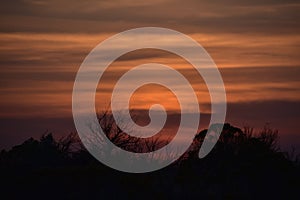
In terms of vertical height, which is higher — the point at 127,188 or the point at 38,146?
the point at 38,146

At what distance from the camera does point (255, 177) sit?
56.5 metres

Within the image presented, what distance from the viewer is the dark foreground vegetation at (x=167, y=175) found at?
50969 millimetres

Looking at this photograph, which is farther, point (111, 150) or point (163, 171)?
point (111, 150)

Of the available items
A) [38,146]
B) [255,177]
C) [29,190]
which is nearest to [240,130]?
[255,177]

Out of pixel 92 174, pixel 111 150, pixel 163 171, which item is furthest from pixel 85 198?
pixel 111 150

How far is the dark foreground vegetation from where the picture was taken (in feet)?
167

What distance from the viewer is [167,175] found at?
5394 cm

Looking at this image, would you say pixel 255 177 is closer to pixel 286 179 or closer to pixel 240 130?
pixel 286 179

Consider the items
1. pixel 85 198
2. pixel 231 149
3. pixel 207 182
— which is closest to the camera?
pixel 85 198

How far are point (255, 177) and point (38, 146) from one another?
12.9 metres

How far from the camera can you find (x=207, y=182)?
5469 centimetres

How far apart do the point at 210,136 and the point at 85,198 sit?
13686 mm

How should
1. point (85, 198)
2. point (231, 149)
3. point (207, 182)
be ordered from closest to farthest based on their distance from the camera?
point (85, 198) → point (207, 182) → point (231, 149)

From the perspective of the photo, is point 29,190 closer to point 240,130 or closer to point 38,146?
point 38,146
